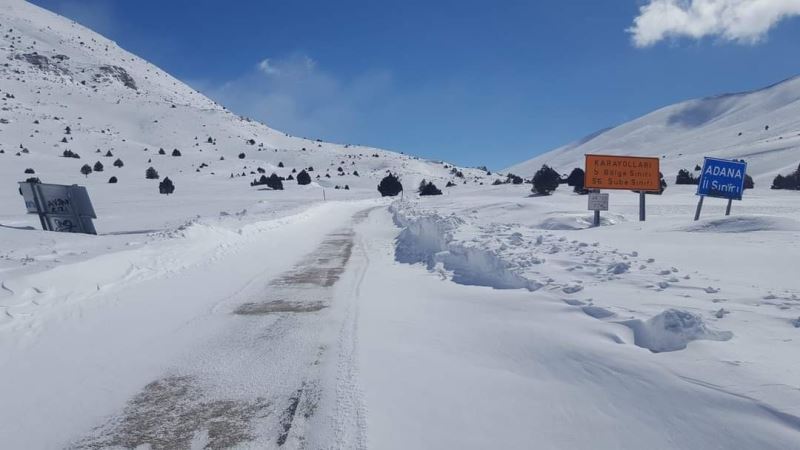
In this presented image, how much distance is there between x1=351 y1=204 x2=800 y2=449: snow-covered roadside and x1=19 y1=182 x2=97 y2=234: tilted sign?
50.4 feet

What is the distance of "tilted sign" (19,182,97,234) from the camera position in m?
17.4

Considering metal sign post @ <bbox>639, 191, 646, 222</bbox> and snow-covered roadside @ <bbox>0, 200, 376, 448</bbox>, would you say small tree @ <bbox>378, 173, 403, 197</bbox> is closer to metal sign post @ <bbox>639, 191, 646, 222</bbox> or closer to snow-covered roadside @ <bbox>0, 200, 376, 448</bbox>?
metal sign post @ <bbox>639, 191, 646, 222</bbox>

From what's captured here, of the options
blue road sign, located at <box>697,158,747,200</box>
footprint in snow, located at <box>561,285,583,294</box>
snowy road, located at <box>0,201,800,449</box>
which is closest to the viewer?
snowy road, located at <box>0,201,800,449</box>

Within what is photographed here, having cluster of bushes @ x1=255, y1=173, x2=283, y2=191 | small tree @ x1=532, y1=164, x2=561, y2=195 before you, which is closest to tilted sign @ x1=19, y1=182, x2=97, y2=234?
small tree @ x1=532, y1=164, x2=561, y2=195

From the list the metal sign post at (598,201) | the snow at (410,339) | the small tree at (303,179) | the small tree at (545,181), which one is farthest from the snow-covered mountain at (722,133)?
the snow at (410,339)

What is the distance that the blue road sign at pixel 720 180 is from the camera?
55.3 feet

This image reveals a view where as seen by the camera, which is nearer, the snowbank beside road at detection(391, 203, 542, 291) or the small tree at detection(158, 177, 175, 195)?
the snowbank beside road at detection(391, 203, 542, 291)

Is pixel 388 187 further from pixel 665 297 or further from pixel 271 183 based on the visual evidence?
pixel 665 297

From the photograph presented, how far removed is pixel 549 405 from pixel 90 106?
98.5 meters

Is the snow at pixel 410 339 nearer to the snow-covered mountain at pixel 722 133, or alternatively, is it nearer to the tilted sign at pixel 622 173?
the tilted sign at pixel 622 173

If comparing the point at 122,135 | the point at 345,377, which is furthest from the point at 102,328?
the point at 122,135

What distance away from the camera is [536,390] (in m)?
4.41

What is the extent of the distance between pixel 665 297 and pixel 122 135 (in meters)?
85.2

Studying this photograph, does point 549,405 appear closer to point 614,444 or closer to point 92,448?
point 614,444
